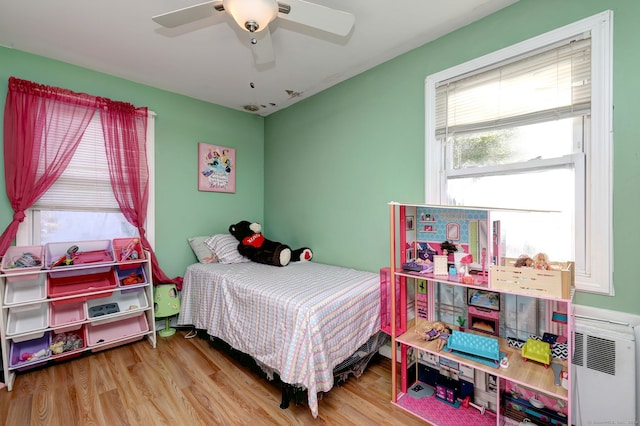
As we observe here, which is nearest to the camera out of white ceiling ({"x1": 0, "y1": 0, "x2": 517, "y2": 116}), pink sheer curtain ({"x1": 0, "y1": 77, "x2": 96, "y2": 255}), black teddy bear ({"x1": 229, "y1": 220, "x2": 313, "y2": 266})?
white ceiling ({"x1": 0, "y1": 0, "x2": 517, "y2": 116})

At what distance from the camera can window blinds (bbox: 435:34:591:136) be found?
4.90 feet

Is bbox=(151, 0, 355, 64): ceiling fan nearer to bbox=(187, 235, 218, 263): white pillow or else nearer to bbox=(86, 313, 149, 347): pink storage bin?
bbox=(187, 235, 218, 263): white pillow

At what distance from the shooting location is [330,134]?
2.82 m

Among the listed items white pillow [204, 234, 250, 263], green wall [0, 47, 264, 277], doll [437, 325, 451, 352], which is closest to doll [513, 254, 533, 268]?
doll [437, 325, 451, 352]

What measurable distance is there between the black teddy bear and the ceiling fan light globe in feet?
6.23

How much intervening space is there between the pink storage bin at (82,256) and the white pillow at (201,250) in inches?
28.9

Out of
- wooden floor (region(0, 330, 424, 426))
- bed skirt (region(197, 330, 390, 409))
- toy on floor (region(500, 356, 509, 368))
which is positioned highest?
toy on floor (region(500, 356, 509, 368))

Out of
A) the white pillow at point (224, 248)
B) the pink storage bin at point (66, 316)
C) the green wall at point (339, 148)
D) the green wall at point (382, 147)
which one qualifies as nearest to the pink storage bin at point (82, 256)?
the pink storage bin at point (66, 316)

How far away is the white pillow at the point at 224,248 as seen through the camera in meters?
2.92

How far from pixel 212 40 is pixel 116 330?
258 centimetres

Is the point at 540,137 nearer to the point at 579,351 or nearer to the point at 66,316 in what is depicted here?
the point at 579,351

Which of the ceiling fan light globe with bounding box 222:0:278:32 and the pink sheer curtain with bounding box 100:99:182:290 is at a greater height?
the ceiling fan light globe with bounding box 222:0:278:32

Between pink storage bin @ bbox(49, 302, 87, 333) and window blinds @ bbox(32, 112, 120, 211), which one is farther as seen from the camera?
window blinds @ bbox(32, 112, 120, 211)

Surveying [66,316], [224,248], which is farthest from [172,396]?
[224,248]
